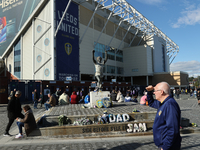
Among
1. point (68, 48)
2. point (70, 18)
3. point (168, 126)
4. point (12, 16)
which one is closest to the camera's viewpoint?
point (168, 126)

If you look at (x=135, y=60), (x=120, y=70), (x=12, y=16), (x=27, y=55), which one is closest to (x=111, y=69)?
(x=120, y=70)

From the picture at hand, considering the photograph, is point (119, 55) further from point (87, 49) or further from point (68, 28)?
point (68, 28)

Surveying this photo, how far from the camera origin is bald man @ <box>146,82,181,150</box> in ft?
8.13

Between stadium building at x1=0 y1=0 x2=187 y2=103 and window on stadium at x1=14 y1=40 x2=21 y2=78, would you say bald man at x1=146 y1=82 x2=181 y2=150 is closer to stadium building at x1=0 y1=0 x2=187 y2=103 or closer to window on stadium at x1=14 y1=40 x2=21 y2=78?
stadium building at x1=0 y1=0 x2=187 y2=103

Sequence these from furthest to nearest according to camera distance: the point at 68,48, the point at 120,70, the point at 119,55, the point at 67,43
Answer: the point at 120,70 < the point at 119,55 < the point at 68,48 < the point at 67,43

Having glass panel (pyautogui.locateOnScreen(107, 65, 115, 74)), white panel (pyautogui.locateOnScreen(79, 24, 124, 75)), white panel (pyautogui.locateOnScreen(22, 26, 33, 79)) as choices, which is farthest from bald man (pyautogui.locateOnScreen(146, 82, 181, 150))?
glass panel (pyautogui.locateOnScreen(107, 65, 115, 74))

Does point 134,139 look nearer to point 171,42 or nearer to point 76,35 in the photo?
point 76,35

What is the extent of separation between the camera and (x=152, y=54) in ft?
179

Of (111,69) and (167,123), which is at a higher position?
(111,69)

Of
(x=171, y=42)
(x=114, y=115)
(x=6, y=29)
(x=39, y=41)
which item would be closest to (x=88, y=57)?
(x=39, y=41)

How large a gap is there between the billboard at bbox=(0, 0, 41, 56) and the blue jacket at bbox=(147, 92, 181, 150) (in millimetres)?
34264

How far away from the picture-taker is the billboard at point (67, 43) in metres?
30.1

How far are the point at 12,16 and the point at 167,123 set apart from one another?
39.4 meters

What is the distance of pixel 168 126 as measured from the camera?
251 cm
